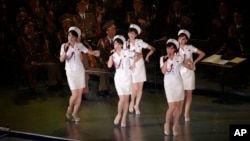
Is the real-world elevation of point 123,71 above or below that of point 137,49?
below

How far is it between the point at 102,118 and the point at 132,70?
1.20m

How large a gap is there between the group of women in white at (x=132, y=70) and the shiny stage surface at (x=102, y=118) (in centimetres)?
27

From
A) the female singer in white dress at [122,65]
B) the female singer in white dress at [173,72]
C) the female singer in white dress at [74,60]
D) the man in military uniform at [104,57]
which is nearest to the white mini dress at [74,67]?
the female singer in white dress at [74,60]

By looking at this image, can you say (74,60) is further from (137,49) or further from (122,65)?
(137,49)

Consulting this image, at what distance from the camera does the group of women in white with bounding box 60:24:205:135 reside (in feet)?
34.9

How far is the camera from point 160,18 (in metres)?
16.1

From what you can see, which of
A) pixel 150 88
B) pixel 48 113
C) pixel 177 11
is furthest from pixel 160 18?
pixel 48 113

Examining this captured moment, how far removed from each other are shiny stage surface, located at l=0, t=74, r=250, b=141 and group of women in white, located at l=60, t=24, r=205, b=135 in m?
0.27

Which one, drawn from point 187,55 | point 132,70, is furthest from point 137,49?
point 187,55

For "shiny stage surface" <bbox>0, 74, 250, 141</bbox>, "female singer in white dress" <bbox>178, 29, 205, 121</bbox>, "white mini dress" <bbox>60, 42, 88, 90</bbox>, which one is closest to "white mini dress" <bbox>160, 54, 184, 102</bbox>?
"female singer in white dress" <bbox>178, 29, 205, 121</bbox>

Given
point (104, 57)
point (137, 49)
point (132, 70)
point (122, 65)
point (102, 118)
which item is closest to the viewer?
point (122, 65)

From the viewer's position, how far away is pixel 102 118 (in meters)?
12.2

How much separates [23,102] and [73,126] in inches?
85.8

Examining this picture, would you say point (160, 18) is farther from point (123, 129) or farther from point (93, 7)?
point (123, 129)
